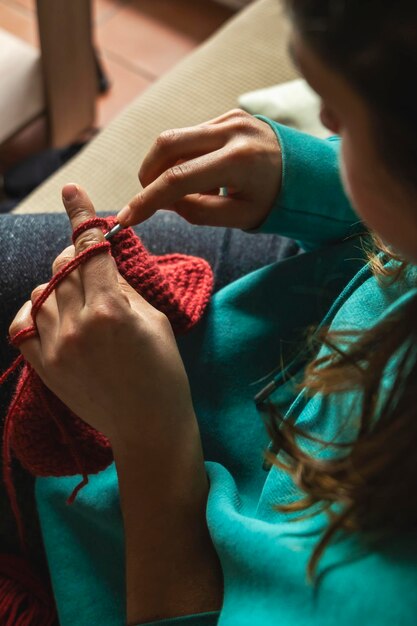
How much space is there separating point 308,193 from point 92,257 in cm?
23

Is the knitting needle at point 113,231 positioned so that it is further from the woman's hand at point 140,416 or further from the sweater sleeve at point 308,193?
the sweater sleeve at point 308,193

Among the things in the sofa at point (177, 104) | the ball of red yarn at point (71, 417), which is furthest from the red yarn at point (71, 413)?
the sofa at point (177, 104)

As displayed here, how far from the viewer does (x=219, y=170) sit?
2.20 feet

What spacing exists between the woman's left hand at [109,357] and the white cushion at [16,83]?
0.92 meters

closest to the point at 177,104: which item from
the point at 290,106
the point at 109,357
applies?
the point at 290,106

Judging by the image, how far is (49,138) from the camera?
5.32ft

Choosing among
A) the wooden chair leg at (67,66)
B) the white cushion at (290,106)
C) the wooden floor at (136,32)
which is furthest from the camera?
the wooden floor at (136,32)

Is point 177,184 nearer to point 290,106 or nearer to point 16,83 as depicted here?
point 290,106

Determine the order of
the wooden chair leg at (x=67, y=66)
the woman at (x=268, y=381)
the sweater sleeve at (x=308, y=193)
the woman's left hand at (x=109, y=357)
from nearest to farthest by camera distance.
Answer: the woman at (x=268, y=381) → the woman's left hand at (x=109, y=357) → the sweater sleeve at (x=308, y=193) → the wooden chair leg at (x=67, y=66)

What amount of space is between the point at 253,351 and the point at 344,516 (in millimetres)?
236

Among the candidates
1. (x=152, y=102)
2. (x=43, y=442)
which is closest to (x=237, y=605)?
(x=43, y=442)

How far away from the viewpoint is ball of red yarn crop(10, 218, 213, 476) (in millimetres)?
674

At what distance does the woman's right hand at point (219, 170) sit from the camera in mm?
661

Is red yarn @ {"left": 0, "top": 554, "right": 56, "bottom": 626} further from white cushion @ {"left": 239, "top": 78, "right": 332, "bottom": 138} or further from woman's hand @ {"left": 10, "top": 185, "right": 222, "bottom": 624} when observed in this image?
white cushion @ {"left": 239, "top": 78, "right": 332, "bottom": 138}
